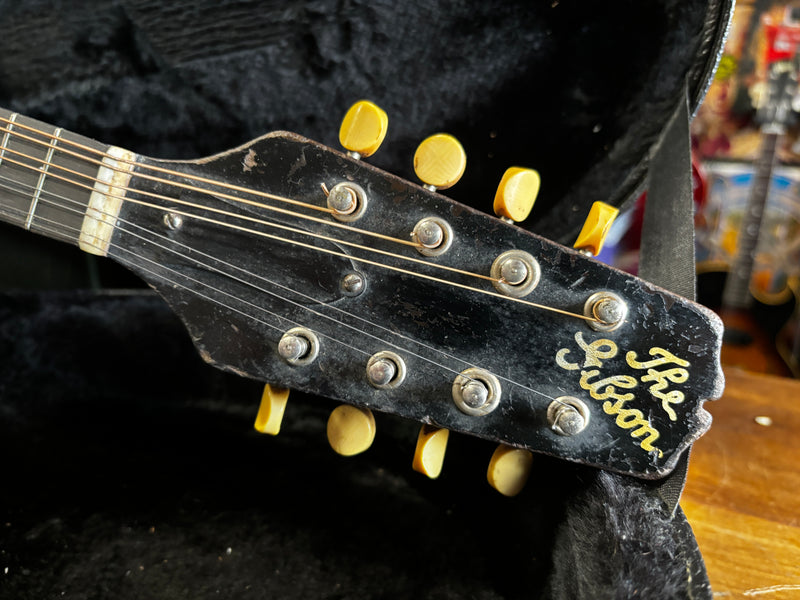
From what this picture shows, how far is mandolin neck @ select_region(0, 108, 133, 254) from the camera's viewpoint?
Result: 1.35ft

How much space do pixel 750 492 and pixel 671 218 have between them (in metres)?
0.31

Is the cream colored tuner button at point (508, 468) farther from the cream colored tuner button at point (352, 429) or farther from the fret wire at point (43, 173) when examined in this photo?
the fret wire at point (43, 173)

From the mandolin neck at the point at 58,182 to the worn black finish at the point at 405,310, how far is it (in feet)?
0.07

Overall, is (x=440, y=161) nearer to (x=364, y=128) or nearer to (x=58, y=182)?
(x=364, y=128)

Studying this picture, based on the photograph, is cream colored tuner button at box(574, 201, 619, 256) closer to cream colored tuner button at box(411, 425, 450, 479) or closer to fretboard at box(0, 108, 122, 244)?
cream colored tuner button at box(411, 425, 450, 479)

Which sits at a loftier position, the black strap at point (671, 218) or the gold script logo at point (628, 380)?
the black strap at point (671, 218)

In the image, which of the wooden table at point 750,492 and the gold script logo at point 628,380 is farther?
the wooden table at point 750,492

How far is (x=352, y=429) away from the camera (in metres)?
0.41

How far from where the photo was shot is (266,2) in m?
0.51

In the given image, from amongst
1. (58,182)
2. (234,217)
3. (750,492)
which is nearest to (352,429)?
(234,217)

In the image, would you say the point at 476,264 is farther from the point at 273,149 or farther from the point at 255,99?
the point at 255,99

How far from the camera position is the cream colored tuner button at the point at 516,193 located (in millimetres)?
358

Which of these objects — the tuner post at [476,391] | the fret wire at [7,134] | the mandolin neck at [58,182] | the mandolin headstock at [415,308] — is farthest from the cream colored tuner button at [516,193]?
the fret wire at [7,134]

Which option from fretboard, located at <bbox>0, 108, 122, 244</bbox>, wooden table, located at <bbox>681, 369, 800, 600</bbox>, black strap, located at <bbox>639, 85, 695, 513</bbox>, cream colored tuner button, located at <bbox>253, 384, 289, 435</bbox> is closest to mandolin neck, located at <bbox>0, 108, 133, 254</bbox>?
fretboard, located at <bbox>0, 108, 122, 244</bbox>
